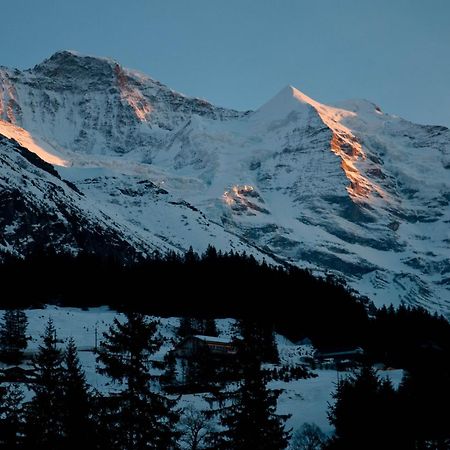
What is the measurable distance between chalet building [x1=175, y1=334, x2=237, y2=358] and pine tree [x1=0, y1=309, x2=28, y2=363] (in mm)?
13981

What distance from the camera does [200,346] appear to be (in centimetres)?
7900

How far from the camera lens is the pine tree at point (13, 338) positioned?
235 feet

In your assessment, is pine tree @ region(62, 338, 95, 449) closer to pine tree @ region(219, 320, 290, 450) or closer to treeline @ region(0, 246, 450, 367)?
pine tree @ region(219, 320, 290, 450)

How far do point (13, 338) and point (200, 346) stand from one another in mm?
16878

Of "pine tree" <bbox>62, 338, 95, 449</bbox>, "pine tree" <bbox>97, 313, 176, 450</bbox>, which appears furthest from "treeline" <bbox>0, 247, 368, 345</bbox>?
"pine tree" <bbox>97, 313, 176, 450</bbox>

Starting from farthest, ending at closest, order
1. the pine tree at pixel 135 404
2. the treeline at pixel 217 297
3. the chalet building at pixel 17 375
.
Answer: the treeline at pixel 217 297 < the chalet building at pixel 17 375 < the pine tree at pixel 135 404

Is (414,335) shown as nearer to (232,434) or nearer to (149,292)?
(149,292)

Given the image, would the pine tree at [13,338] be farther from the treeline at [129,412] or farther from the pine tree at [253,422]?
the pine tree at [253,422]

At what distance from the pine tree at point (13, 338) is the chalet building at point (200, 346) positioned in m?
14.0

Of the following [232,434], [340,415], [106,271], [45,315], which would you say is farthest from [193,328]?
[232,434]

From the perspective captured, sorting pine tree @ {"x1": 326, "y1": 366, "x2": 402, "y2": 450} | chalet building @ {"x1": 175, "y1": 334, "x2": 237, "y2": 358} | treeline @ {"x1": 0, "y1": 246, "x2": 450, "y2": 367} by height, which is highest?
treeline @ {"x1": 0, "y1": 246, "x2": 450, "y2": 367}

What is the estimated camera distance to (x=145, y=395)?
1173 inches

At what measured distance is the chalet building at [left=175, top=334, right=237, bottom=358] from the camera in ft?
256

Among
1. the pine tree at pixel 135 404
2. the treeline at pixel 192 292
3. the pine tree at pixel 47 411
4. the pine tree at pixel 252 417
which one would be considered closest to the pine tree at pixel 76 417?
the pine tree at pixel 47 411
